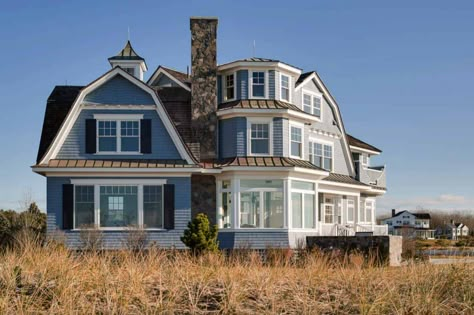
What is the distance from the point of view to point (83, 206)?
2673 centimetres

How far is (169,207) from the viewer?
26.9 metres

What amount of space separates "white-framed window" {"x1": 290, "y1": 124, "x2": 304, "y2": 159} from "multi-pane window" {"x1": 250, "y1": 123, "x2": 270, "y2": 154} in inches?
47.8

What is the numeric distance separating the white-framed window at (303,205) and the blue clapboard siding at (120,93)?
7.03 m

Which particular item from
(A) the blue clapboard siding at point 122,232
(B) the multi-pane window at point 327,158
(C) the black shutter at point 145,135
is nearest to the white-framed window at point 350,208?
(B) the multi-pane window at point 327,158

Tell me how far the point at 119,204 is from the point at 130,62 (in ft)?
26.9

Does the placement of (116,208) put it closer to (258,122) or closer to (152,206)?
(152,206)

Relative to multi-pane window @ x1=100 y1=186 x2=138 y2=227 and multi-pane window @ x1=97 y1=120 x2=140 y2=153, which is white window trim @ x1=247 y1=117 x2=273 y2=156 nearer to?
multi-pane window @ x1=97 y1=120 x2=140 y2=153

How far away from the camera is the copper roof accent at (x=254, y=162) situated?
90.5 feet

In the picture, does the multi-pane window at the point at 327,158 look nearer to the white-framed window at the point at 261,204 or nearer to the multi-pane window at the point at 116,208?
the white-framed window at the point at 261,204

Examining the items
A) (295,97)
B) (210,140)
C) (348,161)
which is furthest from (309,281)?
(348,161)

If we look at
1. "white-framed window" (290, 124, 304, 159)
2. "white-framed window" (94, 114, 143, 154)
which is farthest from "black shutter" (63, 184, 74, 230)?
"white-framed window" (290, 124, 304, 159)

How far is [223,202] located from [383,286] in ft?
57.8

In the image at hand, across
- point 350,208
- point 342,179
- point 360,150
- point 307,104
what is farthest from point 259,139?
point 360,150

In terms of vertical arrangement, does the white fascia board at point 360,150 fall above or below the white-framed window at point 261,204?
above
